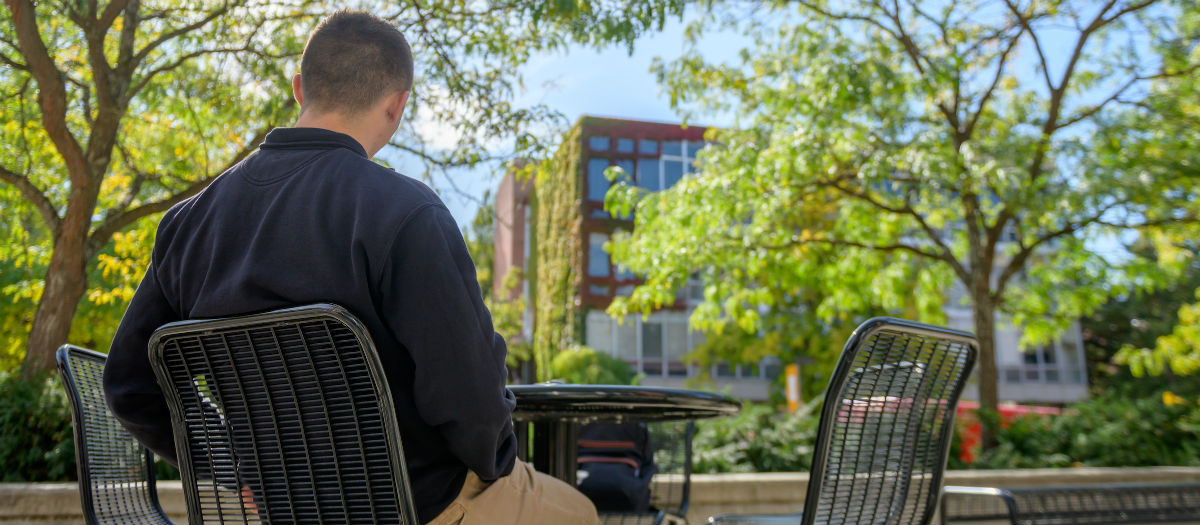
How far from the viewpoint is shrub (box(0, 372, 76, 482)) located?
507cm

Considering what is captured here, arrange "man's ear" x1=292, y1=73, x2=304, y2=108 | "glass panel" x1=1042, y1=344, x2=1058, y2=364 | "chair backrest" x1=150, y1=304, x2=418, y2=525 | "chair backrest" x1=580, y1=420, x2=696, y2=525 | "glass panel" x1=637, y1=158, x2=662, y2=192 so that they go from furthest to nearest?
"glass panel" x1=1042, y1=344, x2=1058, y2=364 < "glass panel" x1=637, y1=158, x2=662, y2=192 < "chair backrest" x1=580, y1=420, x2=696, y2=525 < "man's ear" x1=292, y1=73, x2=304, y2=108 < "chair backrest" x1=150, y1=304, x2=418, y2=525

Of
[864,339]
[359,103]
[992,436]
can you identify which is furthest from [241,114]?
[992,436]

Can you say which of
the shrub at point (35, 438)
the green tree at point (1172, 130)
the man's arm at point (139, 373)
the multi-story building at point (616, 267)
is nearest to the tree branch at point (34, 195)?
the shrub at point (35, 438)

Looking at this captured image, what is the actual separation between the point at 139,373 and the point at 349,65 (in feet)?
2.28

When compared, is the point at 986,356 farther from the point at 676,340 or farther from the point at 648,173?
the point at 676,340

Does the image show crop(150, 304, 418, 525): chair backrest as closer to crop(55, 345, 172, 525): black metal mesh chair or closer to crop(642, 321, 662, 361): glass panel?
crop(55, 345, 172, 525): black metal mesh chair

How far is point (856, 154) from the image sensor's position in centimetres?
1066

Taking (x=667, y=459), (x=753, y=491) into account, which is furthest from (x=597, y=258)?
(x=667, y=459)

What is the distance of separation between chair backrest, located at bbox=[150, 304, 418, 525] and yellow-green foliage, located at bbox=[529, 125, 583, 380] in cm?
2974

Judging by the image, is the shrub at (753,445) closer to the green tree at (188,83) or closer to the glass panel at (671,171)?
the green tree at (188,83)

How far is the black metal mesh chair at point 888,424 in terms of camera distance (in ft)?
→ 5.43

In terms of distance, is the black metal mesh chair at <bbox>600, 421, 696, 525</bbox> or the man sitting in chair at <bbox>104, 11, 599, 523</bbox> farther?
the black metal mesh chair at <bbox>600, 421, 696, 525</bbox>

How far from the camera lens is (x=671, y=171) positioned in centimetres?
3600

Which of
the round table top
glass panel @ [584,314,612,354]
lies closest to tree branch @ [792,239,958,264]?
the round table top
